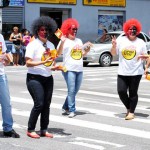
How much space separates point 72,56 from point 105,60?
14.6 m

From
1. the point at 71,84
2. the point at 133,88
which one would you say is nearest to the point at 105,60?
the point at 71,84

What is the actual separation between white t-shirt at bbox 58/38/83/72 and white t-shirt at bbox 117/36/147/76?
81 centimetres

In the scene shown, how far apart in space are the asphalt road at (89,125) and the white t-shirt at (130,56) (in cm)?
91

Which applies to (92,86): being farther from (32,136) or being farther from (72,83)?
(32,136)

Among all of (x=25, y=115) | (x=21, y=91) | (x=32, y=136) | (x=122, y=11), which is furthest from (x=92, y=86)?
(x=122, y=11)

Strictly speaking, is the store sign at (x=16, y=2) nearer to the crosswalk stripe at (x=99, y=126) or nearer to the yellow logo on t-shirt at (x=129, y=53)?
the crosswalk stripe at (x=99, y=126)

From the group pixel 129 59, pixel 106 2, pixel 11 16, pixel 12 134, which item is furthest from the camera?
pixel 106 2

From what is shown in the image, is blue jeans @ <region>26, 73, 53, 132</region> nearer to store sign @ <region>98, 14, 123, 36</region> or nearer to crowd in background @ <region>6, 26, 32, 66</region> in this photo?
crowd in background @ <region>6, 26, 32, 66</region>

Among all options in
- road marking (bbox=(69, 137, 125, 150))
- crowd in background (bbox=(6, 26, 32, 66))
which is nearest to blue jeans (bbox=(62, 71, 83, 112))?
road marking (bbox=(69, 137, 125, 150))

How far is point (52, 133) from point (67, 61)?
198 cm

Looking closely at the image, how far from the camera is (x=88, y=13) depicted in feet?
107

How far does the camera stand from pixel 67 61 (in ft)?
32.1

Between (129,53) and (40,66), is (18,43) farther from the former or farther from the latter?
(40,66)

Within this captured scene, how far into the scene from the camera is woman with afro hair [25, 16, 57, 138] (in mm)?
7543
